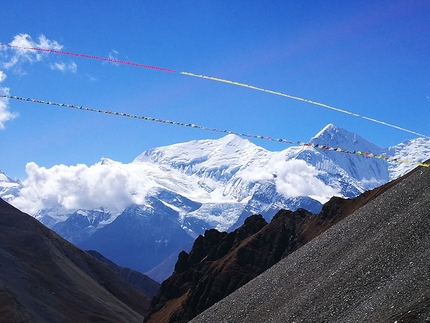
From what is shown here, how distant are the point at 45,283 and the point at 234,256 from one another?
49477mm

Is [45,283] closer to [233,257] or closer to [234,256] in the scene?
[233,257]

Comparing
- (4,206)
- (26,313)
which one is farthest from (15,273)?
(4,206)

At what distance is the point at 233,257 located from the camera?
342 feet

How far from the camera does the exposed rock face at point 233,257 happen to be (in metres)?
96.6

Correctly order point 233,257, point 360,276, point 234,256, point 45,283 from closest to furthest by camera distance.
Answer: point 360,276
point 233,257
point 234,256
point 45,283

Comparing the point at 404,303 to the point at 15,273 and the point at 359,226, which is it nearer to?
the point at 359,226

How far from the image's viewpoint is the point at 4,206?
172 metres

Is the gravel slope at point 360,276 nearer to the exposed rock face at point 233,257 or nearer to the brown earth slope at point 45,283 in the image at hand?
the exposed rock face at point 233,257

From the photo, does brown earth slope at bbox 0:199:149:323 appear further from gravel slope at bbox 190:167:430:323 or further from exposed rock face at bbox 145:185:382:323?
gravel slope at bbox 190:167:430:323

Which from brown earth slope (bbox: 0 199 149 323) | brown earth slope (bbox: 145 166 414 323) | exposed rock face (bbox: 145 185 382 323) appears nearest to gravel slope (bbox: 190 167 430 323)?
brown earth slope (bbox: 145 166 414 323)

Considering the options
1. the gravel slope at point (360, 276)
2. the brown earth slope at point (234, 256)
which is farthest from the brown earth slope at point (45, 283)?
the gravel slope at point (360, 276)

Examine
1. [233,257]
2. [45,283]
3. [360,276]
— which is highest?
[233,257]

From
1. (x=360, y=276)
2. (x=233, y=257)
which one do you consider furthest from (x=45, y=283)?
(x=360, y=276)

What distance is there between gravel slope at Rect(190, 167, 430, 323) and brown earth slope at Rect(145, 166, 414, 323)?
1009 inches
